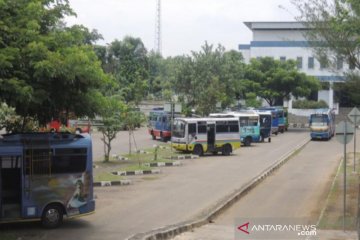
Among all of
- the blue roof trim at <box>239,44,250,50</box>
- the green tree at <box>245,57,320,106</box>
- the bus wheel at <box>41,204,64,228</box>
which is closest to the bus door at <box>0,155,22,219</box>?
the bus wheel at <box>41,204,64,228</box>

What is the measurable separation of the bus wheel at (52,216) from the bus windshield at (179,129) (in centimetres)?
1905

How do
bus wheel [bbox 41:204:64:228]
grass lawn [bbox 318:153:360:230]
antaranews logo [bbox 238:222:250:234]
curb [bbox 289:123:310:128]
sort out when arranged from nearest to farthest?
bus wheel [bbox 41:204:64:228]
antaranews logo [bbox 238:222:250:234]
grass lawn [bbox 318:153:360:230]
curb [bbox 289:123:310:128]

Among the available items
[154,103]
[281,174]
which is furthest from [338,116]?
[281,174]

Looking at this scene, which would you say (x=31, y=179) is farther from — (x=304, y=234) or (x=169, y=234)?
(x=304, y=234)

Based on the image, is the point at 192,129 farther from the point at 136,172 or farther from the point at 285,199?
the point at 285,199

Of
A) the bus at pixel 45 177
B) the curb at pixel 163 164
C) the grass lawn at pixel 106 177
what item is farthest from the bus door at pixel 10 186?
the curb at pixel 163 164

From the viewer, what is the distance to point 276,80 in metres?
61.4

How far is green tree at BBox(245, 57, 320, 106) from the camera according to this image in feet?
201

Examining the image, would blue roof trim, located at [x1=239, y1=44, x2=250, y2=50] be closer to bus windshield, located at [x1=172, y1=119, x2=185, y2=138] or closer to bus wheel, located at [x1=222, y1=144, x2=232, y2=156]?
bus wheel, located at [x1=222, y1=144, x2=232, y2=156]

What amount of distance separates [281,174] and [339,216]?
10105 millimetres

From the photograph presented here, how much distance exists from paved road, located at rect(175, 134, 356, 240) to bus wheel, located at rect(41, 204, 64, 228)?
3000 mm

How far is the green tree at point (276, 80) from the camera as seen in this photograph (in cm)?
6138

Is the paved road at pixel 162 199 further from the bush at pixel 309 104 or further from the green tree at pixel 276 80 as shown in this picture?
the bush at pixel 309 104

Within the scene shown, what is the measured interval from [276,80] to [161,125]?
871 inches
